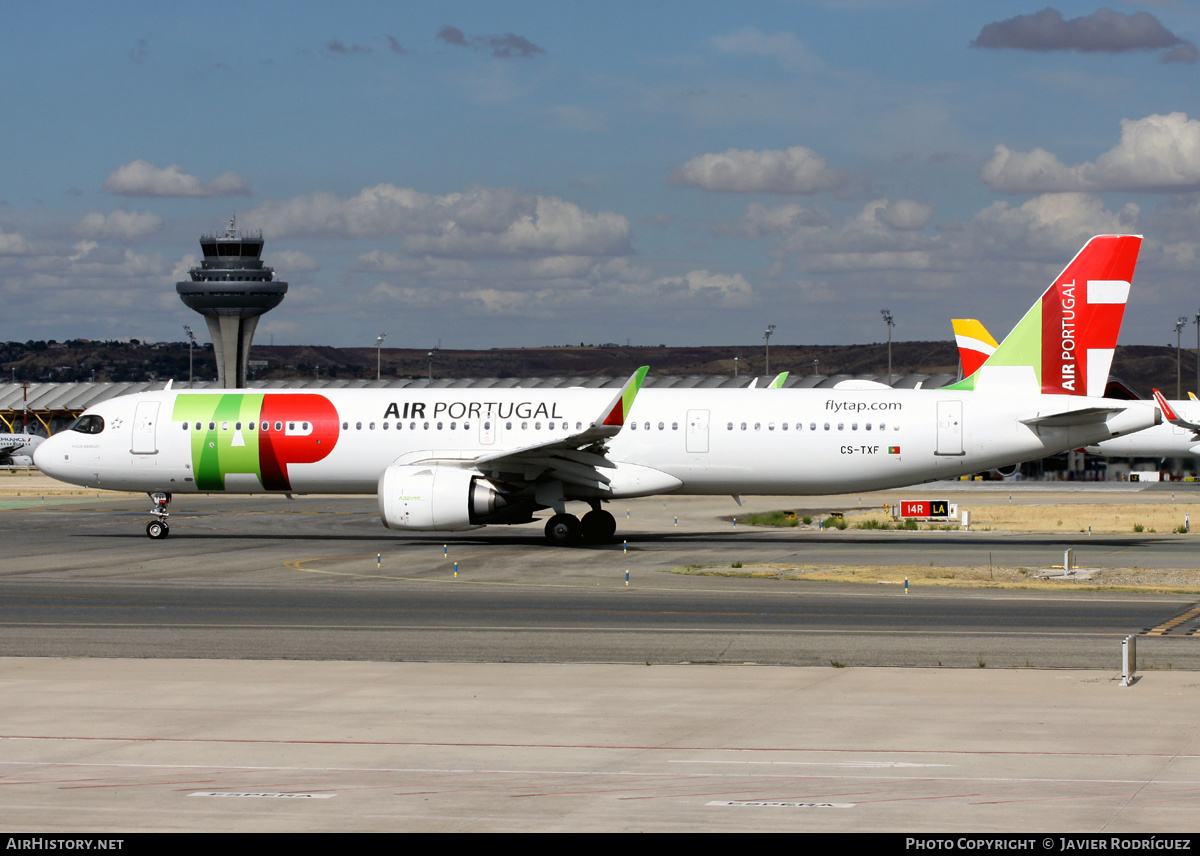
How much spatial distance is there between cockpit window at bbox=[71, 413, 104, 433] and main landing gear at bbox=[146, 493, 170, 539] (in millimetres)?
2485

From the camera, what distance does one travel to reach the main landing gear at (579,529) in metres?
33.9

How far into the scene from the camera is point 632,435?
1350 inches

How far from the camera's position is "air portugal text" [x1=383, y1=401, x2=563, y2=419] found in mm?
34938

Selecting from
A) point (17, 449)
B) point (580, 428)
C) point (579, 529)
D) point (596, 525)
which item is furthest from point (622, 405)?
point (17, 449)

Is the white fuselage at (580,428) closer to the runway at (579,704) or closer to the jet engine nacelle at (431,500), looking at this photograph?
the jet engine nacelle at (431,500)

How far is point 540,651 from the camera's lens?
56.9ft

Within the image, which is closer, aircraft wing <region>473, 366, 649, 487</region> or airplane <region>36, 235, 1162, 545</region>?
aircraft wing <region>473, 366, 649, 487</region>

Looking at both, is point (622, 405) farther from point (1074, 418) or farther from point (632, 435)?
point (1074, 418)

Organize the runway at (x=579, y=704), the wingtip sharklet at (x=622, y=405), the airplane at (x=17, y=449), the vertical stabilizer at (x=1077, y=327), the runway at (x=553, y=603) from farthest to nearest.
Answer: the airplane at (x=17, y=449), the vertical stabilizer at (x=1077, y=327), the wingtip sharklet at (x=622, y=405), the runway at (x=553, y=603), the runway at (x=579, y=704)

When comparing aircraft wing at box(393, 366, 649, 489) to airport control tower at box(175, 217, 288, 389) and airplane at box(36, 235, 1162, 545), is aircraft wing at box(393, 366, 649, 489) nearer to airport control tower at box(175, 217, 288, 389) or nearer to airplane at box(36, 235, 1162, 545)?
airplane at box(36, 235, 1162, 545)

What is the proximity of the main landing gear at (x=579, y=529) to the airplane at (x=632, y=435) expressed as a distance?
48 millimetres

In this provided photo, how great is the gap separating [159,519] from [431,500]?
1019 cm

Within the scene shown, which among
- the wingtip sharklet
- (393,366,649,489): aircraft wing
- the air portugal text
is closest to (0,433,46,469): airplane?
the air portugal text

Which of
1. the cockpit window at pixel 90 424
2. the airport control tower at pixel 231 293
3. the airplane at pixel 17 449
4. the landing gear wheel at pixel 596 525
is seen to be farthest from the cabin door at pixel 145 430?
the airport control tower at pixel 231 293
